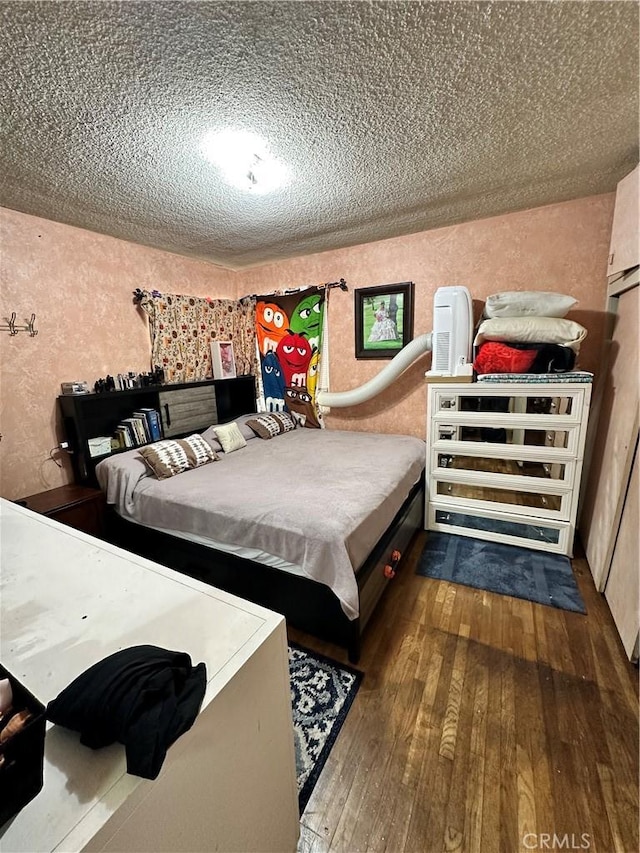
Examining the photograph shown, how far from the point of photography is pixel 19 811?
18.9 inches

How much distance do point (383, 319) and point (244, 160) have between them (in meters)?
1.69

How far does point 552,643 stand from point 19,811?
2060mm

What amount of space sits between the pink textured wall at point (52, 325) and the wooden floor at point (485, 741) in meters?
2.11

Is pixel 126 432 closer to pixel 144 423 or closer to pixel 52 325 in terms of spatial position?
pixel 144 423

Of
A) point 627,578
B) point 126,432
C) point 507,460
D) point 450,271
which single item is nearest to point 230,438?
point 126,432

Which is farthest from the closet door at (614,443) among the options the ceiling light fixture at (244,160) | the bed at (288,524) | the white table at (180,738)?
the ceiling light fixture at (244,160)

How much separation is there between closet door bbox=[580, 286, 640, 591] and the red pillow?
0.49 meters

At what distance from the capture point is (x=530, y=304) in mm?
2248

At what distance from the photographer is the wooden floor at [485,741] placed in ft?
3.52

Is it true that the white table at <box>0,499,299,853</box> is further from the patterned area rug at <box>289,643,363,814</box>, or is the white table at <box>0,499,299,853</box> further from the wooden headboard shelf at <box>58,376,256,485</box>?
the wooden headboard shelf at <box>58,376,256,485</box>

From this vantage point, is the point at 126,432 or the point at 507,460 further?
the point at 126,432

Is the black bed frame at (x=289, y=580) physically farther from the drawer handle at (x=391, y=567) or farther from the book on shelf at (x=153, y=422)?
the book on shelf at (x=153, y=422)

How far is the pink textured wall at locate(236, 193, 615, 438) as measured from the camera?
7.75 ft

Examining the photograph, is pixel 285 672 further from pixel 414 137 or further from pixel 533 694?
pixel 414 137
